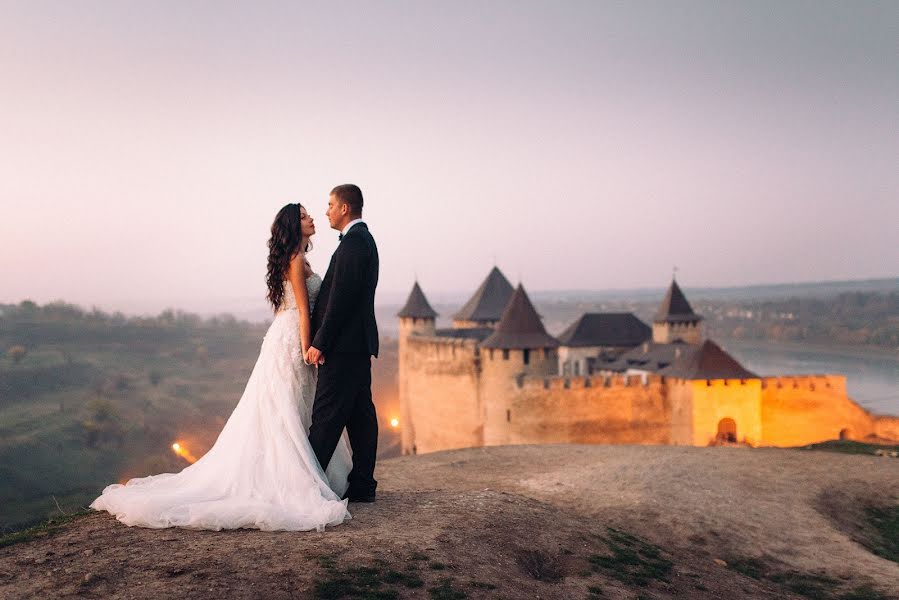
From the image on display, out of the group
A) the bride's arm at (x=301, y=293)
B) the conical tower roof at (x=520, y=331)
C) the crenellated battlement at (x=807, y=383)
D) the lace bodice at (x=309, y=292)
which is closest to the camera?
the bride's arm at (x=301, y=293)

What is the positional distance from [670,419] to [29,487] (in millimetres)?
25079

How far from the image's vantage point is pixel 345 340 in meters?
6.63

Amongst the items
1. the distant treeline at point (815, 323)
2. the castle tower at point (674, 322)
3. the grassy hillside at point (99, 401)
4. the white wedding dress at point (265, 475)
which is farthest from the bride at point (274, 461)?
the distant treeline at point (815, 323)

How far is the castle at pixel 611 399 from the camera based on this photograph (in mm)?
22734

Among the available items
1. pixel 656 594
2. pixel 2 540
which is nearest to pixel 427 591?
pixel 656 594

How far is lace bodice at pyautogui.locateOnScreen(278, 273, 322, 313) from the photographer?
22.2 feet

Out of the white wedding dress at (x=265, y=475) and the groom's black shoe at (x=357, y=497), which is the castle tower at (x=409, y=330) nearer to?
the groom's black shoe at (x=357, y=497)

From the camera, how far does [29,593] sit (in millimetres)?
4570

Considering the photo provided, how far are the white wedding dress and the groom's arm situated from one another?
1.01 ft

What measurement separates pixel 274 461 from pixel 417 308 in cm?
3037

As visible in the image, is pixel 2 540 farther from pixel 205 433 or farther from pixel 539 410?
pixel 205 433

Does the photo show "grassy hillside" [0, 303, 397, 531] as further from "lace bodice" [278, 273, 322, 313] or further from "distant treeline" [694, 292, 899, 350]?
"distant treeline" [694, 292, 899, 350]

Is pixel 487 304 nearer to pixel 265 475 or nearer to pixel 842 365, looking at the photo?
pixel 265 475

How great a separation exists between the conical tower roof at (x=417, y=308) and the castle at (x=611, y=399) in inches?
218
